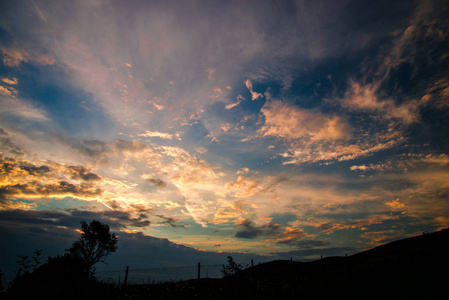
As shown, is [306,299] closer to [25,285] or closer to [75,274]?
[75,274]

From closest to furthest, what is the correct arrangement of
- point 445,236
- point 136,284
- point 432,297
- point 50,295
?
point 50,295 → point 432,297 → point 136,284 → point 445,236

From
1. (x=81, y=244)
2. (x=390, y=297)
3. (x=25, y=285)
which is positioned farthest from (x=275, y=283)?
(x=81, y=244)

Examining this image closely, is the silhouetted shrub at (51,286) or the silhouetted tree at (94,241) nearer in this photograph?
the silhouetted shrub at (51,286)

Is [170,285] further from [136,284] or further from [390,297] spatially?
[390,297]

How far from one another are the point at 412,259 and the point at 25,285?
45.3 meters

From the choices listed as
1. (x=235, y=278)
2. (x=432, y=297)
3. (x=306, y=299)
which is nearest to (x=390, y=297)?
(x=432, y=297)

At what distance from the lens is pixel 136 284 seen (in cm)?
1484

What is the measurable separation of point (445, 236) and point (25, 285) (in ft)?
233

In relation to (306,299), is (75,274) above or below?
above

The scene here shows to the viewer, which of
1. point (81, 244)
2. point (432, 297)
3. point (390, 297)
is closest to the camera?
point (432, 297)

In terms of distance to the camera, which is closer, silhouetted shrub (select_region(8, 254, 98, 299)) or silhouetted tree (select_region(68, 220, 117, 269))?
silhouetted shrub (select_region(8, 254, 98, 299))

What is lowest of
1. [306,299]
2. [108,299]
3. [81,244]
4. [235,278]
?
[306,299]

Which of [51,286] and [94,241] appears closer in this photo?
[51,286]

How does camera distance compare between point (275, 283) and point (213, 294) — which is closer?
point (213, 294)
